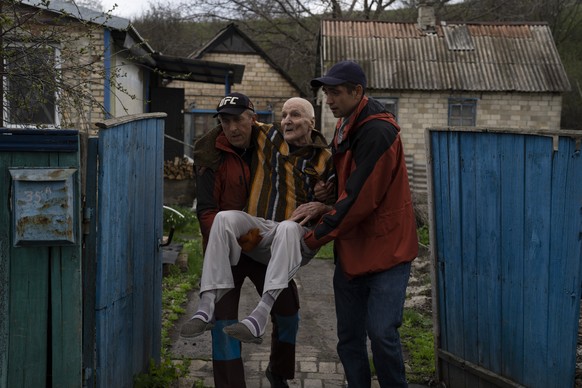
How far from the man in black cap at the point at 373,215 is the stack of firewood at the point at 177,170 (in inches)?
431

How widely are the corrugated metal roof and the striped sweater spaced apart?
1485 centimetres

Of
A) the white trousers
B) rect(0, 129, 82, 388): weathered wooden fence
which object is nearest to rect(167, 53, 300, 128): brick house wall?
the white trousers

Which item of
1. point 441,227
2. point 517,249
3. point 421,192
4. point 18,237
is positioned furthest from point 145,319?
point 421,192

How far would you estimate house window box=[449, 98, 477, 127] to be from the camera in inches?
756

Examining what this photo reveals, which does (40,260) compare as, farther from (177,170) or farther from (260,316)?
(177,170)

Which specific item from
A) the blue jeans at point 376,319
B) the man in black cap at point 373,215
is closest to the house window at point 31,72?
the man in black cap at point 373,215

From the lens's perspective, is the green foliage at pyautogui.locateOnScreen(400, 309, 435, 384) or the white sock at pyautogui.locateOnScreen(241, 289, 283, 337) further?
the green foliage at pyautogui.locateOnScreen(400, 309, 435, 384)

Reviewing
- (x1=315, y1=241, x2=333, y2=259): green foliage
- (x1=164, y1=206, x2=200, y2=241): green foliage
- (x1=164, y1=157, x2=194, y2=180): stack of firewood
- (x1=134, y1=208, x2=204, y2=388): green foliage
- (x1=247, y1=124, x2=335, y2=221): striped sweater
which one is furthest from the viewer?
(x1=164, y1=157, x2=194, y2=180): stack of firewood

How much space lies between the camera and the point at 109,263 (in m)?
3.57

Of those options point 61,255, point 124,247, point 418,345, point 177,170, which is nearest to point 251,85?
point 177,170

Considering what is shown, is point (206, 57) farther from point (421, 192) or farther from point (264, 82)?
point (421, 192)

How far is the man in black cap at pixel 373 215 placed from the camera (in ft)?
12.2

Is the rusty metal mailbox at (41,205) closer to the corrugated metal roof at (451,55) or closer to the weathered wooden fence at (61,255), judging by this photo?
the weathered wooden fence at (61,255)

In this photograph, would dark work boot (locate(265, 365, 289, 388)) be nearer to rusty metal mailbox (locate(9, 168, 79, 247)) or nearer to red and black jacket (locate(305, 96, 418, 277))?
red and black jacket (locate(305, 96, 418, 277))
